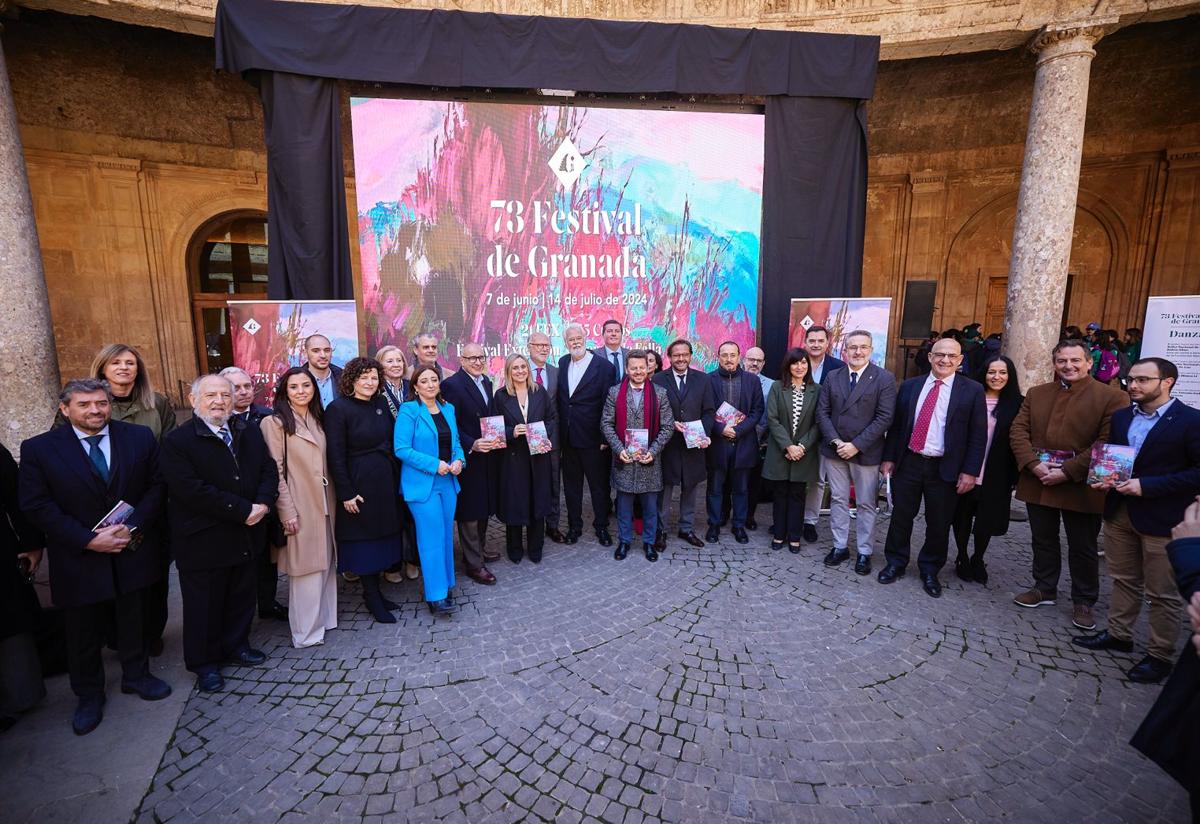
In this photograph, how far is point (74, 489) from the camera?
9.33 ft

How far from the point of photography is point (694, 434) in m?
5.09

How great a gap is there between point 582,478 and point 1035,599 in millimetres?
3856

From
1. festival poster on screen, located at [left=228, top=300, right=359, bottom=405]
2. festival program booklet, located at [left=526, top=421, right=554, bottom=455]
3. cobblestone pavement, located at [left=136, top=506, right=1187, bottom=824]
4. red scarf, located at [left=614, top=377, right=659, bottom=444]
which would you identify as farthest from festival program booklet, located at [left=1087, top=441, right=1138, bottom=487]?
festival poster on screen, located at [left=228, top=300, right=359, bottom=405]

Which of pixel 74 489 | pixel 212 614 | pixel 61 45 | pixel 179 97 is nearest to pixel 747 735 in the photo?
pixel 212 614

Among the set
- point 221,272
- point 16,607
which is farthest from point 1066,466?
point 221,272

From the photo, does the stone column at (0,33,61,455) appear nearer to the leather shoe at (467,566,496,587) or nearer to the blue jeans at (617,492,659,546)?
the leather shoe at (467,566,496,587)

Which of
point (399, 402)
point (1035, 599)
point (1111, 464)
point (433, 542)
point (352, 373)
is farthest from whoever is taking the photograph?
point (399, 402)

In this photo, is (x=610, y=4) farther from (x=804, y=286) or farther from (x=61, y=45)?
(x=61, y=45)

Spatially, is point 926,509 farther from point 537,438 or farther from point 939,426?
point 537,438

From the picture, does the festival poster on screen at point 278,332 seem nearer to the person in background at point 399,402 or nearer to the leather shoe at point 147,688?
the person in background at point 399,402

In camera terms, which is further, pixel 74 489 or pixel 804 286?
pixel 804 286

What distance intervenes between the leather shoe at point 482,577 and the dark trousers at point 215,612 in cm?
161

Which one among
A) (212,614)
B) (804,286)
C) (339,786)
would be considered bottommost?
(339,786)

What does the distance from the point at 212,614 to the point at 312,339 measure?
92.2 inches
